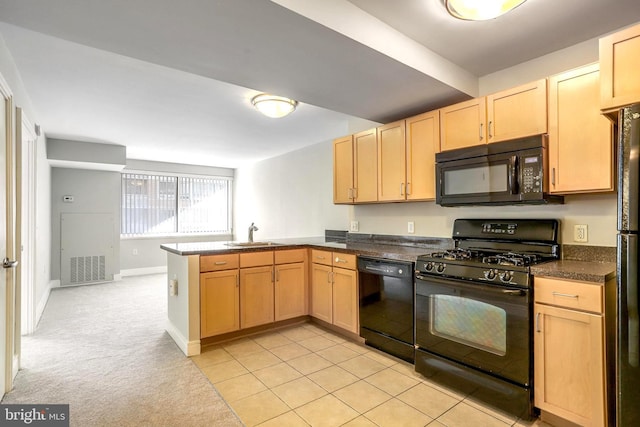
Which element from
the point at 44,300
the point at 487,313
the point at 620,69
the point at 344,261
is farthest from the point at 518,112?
the point at 44,300

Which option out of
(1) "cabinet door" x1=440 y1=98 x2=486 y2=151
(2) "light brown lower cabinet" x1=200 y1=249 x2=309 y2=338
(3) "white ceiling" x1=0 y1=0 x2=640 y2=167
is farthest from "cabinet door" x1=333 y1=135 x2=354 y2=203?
(1) "cabinet door" x1=440 y1=98 x2=486 y2=151

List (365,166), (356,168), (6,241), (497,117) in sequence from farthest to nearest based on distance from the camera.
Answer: (356,168)
(365,166)
(497,117)
(6,241)

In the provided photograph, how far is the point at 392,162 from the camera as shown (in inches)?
123

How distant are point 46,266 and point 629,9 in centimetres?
697

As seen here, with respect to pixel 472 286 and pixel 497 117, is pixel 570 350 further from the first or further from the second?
pixel 497 117

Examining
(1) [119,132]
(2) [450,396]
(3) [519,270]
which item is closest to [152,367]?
(2) [450,396]

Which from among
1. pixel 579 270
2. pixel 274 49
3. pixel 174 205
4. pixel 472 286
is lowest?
pixel 472 286

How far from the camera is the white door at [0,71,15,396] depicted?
2100 mm

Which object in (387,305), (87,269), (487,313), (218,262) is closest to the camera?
(487,313)

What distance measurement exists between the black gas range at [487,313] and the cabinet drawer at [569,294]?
0.06 metres

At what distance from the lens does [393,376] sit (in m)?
2.44

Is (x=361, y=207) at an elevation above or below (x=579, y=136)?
below

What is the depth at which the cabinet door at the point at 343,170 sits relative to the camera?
3.56 m

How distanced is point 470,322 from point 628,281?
900 mm
